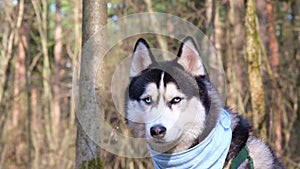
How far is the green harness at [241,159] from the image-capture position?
17.4 ft

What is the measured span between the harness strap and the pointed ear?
76cm

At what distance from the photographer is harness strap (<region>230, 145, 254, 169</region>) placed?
17.4 ft

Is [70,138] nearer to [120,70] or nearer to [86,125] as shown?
[120,70]


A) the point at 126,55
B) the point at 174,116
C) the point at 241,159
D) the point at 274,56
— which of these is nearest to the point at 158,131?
the point at 174,116

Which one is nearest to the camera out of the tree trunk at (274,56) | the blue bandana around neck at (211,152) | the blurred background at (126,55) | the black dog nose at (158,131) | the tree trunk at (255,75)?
the black dog nose at (158,131)

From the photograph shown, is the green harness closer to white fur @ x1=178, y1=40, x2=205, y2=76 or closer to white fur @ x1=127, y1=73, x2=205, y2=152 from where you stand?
white fur @ x1=127, y1=73, x2=205, y2=152

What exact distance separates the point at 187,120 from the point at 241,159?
560 mm

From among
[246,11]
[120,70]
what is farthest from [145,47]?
[246,11]

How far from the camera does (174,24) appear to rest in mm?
12227

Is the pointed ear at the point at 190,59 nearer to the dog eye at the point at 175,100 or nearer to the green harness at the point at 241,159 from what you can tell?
the dog eye at the point at 175,100

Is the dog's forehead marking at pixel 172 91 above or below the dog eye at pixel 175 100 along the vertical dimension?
above

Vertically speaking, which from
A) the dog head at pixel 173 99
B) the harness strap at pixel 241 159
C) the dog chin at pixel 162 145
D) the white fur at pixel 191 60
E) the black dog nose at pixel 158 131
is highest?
the white fur at pixel 191 60

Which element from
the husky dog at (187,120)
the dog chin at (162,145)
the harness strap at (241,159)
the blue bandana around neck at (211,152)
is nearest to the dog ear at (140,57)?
the husky dog at (187,120)

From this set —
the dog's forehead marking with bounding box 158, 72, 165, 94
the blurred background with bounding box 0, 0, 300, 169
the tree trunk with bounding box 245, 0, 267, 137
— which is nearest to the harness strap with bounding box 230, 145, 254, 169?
the dog's forehead marking with bounding box 158, 72, 165, 94
